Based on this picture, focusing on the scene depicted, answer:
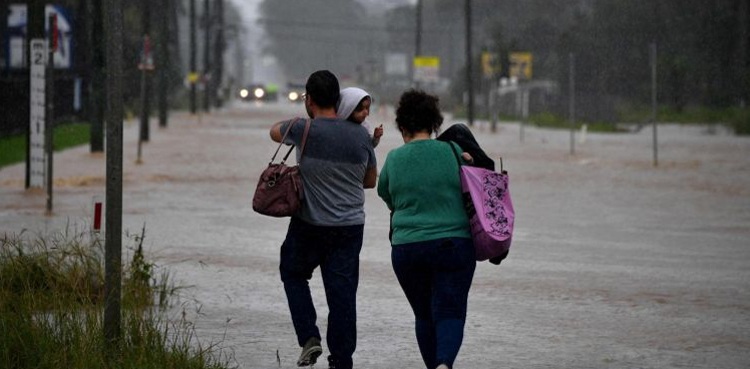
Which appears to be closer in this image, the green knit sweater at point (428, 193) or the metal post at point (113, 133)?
the green knit sweater at point (428, 193)

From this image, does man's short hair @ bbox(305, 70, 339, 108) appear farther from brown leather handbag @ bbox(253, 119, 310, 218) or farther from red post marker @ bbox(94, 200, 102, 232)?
red post marker @ bbox(94, 200, 102, 232)

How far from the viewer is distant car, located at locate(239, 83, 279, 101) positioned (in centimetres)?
12308

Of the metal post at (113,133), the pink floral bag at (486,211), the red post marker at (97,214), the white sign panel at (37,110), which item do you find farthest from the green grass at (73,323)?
the white sign panel at (37,110)

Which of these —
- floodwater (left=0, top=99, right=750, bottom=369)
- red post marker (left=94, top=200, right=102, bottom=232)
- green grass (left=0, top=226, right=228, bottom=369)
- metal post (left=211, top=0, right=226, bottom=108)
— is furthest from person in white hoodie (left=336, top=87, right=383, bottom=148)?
metal post (left=211, top=0, right=226, bottom=108)

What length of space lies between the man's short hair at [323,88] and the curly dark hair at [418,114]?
58cm

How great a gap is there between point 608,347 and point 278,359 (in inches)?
84.3

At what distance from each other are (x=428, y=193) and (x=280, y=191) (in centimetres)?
95

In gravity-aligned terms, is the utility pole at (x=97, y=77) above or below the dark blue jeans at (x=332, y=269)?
above

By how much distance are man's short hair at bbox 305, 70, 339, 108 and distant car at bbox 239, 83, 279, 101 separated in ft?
373

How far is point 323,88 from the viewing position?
26.6 feet

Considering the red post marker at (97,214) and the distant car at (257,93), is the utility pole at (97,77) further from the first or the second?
the distant car at (257,93)

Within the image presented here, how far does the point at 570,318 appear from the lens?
11.1 meters

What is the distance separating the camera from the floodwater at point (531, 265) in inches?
387

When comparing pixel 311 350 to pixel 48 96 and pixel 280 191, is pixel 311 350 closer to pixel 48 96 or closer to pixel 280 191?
pixel 280 191
